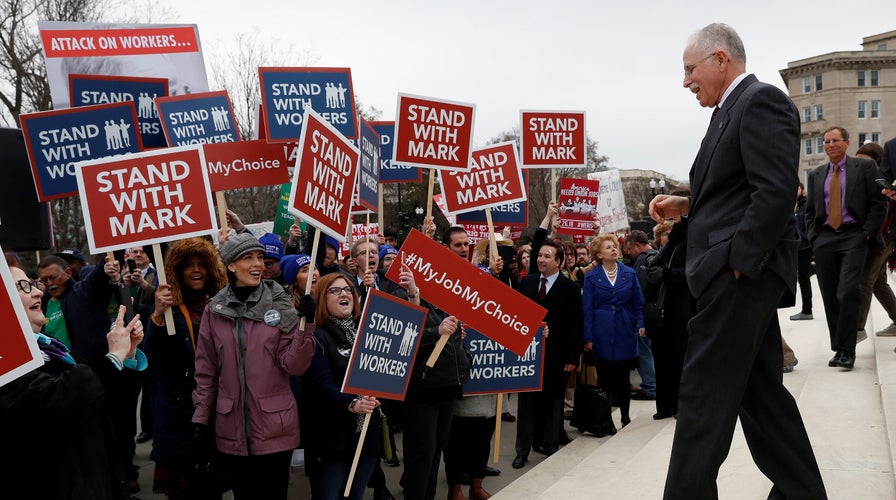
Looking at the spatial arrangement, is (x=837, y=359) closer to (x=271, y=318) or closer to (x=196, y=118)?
(x=271, y=318)

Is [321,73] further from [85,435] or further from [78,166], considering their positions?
[85,435]

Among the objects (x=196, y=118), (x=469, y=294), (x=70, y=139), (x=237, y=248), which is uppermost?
(x=196, y=118)

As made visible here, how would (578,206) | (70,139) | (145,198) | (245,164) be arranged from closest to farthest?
1. (145,198)
2. (70,139)
3. (245,164)
4. (578,206)

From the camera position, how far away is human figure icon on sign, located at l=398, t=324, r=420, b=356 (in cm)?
559

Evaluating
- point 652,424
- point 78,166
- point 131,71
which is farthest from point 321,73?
point 652,424

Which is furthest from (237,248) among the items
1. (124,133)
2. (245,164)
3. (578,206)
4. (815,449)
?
(578,206)

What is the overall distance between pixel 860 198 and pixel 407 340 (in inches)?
170

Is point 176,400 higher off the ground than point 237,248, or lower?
lower

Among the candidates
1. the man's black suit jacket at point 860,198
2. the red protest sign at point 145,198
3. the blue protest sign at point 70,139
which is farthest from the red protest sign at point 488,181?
the red protest sign at point 145,198

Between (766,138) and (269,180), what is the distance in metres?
5.75

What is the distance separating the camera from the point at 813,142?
87.9m

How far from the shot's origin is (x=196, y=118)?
27.2 ft

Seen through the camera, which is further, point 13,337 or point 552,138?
point 552,138

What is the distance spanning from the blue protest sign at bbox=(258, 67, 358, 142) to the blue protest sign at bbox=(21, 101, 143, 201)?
1.44 metres
